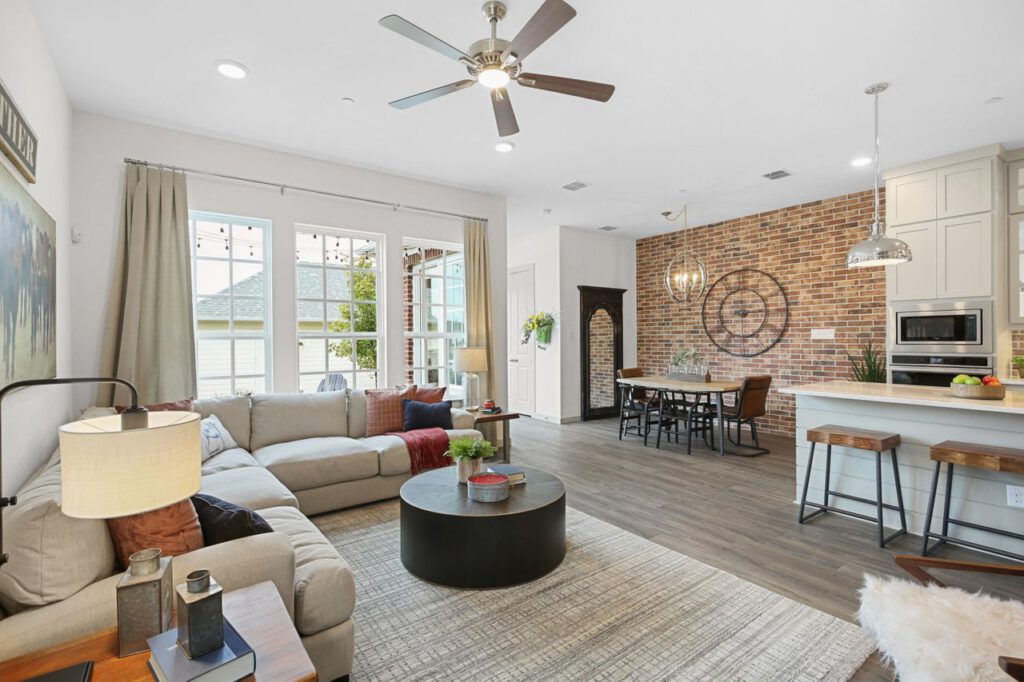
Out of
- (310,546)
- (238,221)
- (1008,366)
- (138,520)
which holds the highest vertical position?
(238,221)

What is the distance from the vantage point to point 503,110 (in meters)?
2.79

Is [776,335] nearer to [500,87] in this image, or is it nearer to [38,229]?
[500,87]

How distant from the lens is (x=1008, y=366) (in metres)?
4.32

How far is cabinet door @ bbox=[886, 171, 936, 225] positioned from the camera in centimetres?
454

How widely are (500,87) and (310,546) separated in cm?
243

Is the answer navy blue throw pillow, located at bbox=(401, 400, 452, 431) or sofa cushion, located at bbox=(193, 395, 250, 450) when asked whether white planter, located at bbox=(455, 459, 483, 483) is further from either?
sofa cushion, located at bbox=(193, 395, 250, 450)

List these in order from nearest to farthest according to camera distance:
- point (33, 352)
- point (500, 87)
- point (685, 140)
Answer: point (33, 352)
point (500, 87)
point (685, 140)

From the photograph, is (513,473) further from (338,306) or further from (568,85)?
(338,306)

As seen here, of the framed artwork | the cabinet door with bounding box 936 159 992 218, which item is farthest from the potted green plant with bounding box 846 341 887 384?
the framed artwork

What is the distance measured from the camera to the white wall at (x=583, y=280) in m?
7.55

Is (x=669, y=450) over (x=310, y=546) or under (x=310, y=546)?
→ under

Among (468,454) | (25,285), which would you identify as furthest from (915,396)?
(25,285)

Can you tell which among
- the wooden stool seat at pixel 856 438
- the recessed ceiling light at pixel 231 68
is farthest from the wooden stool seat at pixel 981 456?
the recessed ceiling light at pixel 231 68

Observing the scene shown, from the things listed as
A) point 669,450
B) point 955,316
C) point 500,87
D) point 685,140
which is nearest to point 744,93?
point 685,140
